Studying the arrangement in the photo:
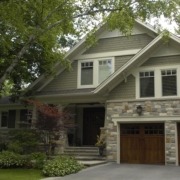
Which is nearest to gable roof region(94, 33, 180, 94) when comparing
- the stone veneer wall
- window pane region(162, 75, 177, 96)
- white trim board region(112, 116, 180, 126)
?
the stone veneer wall

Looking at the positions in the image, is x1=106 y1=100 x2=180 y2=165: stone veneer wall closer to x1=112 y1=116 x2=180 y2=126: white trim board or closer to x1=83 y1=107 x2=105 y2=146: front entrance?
x1=112 y1=116 x2=180 y2=126: white trim board

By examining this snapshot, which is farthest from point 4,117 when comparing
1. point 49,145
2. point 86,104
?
point 49,145

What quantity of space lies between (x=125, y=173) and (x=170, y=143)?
4.05 metres

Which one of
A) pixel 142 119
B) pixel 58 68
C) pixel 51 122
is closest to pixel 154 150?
pixel 142 119

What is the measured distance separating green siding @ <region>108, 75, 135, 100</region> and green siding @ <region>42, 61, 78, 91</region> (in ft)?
10.7

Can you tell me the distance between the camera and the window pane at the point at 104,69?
21.1 m

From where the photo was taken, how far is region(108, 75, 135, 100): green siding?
1891 centimetres

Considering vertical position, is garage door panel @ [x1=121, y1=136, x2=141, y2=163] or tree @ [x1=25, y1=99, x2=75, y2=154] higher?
tree @ [x1=25, y1=99, x2=75, y2=154]

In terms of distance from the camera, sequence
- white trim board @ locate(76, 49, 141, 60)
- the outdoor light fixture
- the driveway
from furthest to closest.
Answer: white trim board @ locate(76, 49, 141, 60) → the outdoor light fixture → the driveway

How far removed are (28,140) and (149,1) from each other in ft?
30.6

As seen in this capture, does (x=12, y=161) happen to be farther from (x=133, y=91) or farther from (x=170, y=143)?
(x=170, y=143)

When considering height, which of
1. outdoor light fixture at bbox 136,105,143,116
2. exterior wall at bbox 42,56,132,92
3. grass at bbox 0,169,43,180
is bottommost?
grass at bbox 0,169,43,180

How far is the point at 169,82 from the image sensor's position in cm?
1820

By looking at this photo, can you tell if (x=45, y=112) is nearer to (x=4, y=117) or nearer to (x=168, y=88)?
(x=168, y=88)
